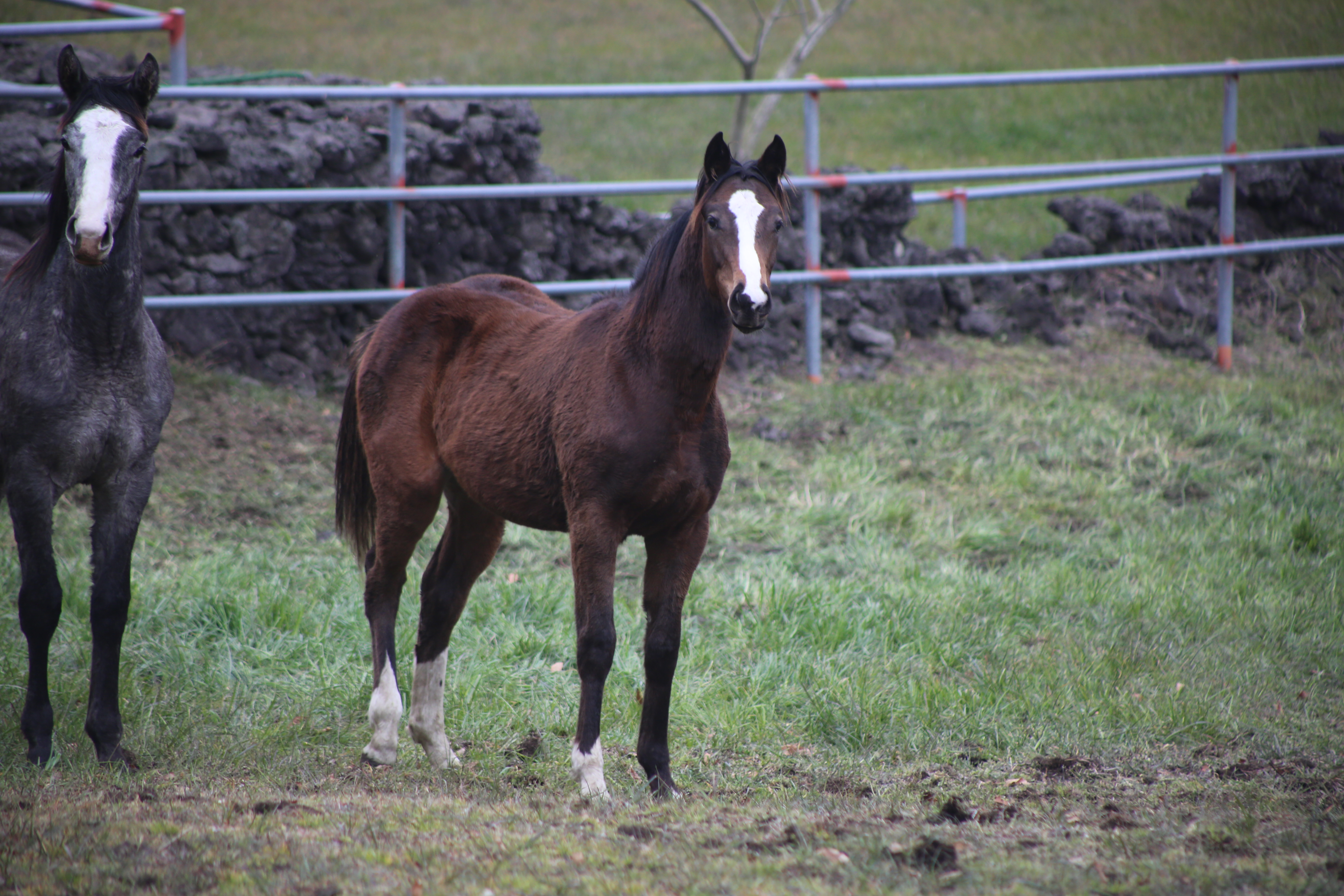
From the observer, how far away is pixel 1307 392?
812cm

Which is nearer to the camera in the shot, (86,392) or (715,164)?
(715,164)

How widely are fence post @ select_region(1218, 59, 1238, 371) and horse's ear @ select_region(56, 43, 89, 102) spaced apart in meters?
7.69

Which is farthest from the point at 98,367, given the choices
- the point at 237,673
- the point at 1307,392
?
the point at 1307,392

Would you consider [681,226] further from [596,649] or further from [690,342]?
[596,649]

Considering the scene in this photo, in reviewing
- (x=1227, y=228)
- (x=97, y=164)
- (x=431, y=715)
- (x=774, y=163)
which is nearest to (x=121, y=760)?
(x=431, y=715)

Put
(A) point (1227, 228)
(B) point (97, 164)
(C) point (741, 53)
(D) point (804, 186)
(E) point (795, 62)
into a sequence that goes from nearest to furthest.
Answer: (B) point (97, 164) < (D) point (804, 186) < (A) point (1227, 228) < (C) point (741, 53) < (E) point (795, 62)

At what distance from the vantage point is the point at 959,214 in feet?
34.7

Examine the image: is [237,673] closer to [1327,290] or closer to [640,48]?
[1327,290]

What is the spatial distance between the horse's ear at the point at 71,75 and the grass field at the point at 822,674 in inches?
86.9

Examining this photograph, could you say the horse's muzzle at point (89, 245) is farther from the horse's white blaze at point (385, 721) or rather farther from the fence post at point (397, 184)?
the fence post at point (397, 184)

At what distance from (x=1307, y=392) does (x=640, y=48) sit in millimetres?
16575

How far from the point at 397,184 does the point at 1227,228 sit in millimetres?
6034

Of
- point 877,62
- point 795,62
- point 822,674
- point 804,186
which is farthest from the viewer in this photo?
point 877,62

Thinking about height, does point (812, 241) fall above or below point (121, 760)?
above
